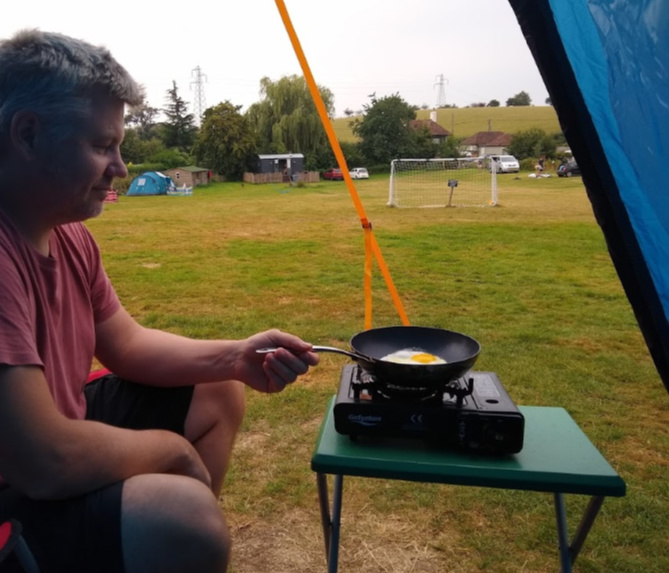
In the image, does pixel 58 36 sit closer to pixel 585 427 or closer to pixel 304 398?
pixel 304 398

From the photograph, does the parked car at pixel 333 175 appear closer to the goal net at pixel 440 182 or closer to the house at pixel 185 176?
the house at pixel 185 176

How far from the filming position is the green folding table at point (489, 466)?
126 cm

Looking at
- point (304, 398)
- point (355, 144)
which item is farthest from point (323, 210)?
point (355, 144)

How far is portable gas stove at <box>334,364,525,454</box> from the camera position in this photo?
1.30 meters

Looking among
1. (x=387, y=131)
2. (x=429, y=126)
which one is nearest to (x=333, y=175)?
(x=387, y=131)

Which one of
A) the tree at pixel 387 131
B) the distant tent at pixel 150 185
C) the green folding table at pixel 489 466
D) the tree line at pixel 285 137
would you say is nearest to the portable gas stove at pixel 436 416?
the green folding table at pixel 489 466

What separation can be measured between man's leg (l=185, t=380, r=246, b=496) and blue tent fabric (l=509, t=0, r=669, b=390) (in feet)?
3.95

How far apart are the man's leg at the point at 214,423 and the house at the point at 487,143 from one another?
47.0 metres

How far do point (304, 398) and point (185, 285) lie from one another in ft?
10.8

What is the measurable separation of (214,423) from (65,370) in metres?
0.43

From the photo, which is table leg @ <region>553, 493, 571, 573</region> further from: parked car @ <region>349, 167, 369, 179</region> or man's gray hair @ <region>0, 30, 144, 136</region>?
parked car @ <region>349, 167, 369, 179</region>

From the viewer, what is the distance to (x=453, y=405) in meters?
1.34

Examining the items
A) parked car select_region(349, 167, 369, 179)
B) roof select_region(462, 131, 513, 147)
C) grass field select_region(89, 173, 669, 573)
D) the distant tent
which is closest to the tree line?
parked car select_region(349, 167, 369, 179)

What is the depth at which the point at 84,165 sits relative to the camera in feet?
3.76
